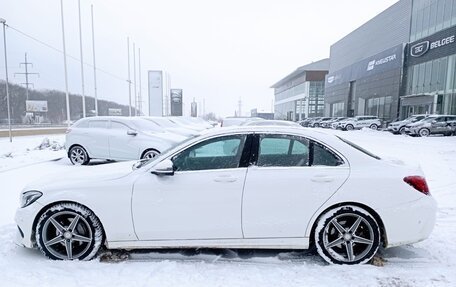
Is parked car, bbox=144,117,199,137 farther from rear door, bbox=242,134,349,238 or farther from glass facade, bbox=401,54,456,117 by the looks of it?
glass facade, bbox=401,54,456,117

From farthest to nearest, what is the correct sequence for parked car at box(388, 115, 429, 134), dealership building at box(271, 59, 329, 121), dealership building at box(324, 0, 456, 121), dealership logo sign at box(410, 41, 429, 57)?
dealership building at box(271, 59, 329, 121)
dealership logo sign at box(410, 41, 429, 57)
dealership building at box(324, 0, 456, 121)
parked car at box(388, 115, 429, 134)

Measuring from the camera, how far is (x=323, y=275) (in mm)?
3156

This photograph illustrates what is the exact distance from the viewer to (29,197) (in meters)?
3.50

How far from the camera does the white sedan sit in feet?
10.8

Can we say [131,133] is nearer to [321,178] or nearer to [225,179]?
[225,179]

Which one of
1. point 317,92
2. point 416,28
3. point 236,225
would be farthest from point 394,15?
point 236,225

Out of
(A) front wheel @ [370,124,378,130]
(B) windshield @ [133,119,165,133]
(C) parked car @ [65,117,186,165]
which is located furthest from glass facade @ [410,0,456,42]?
(C) parked car @ [65,117,186,165]

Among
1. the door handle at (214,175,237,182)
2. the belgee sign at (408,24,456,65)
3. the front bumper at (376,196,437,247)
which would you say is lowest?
the front bumper at (376,196,437,247)

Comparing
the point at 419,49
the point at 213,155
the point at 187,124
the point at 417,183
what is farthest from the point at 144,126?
the point at 419,49

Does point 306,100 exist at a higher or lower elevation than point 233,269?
higher

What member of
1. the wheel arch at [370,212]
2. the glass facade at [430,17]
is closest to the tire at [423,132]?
the glass facade at [430,17]

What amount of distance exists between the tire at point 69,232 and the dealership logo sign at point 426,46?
37.0 meters

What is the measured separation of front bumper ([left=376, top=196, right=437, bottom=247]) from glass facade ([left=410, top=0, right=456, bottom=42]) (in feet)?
117

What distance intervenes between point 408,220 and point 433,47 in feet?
123
